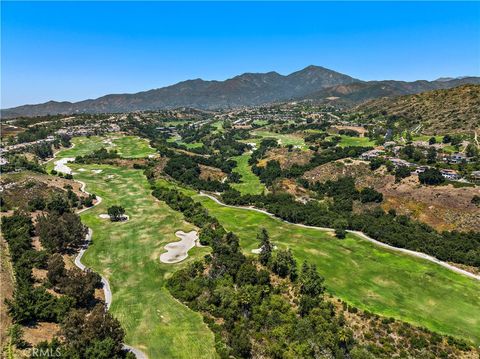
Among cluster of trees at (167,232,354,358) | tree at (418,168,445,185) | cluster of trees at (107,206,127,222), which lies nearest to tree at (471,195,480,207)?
tree at (418,168,445,185)

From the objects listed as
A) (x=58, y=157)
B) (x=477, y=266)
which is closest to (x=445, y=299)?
(x=477, y=266)

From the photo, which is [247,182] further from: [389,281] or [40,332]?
[40,332]

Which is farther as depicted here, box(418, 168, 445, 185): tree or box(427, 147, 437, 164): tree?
box(427, 147, 437, 164): tree

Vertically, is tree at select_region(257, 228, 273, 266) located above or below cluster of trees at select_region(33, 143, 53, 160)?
below

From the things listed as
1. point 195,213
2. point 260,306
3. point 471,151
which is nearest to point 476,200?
point 471,151

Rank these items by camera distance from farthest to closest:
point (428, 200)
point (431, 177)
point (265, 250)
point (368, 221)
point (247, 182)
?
point (247, 182)
point (431, 177)
point (428, 200)
point (368, 221)
point (265, 250)

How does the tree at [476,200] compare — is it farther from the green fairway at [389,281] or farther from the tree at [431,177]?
the green fairway at [389,281]

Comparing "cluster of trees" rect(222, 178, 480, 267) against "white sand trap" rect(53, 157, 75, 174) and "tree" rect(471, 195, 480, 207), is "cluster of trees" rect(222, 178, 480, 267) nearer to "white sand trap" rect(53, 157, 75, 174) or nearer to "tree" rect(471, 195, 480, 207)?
"tree" rect(471, 195, 480, 207)
